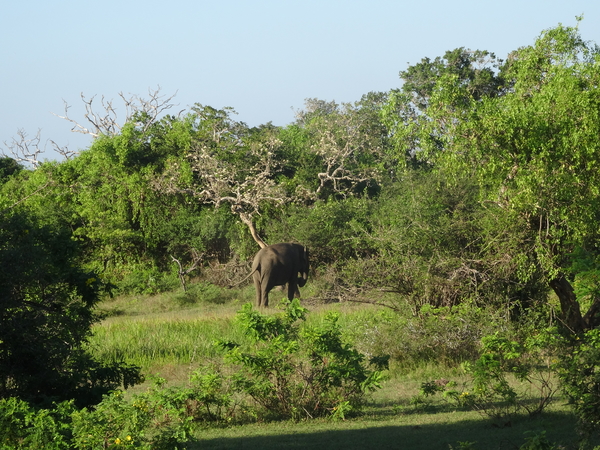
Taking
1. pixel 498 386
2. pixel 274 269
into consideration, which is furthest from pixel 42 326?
pixel 274 269

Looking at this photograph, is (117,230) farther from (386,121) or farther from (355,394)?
(355,394)

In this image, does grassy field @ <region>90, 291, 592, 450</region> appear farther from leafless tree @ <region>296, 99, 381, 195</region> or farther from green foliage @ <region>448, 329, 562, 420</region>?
leafless tree @ <region>296, 99, 381, 195</region>

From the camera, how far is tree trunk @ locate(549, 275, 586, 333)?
41.5 feet

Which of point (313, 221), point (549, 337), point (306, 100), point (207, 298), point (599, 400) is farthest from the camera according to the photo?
point (306, 100)

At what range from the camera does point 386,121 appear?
15.2 m

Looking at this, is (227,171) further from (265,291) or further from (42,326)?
(42,326)

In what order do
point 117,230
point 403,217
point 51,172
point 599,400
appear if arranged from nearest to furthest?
1. point 599,400
2. point 403,217
3. point 117,230
4. point 51,172

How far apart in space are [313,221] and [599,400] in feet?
60.4

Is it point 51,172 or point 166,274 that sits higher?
point 51,172

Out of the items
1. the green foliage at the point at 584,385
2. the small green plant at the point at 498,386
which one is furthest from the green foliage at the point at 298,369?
the green foliage at the point at 584,385

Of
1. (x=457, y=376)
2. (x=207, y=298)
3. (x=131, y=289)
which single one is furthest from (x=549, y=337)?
(x=131, y=289)

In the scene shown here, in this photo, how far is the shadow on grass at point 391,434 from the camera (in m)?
8.25

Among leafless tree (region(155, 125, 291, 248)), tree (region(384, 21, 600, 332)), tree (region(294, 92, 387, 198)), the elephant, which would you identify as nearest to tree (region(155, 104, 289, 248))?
leafless tree (region(155, 125, 291, 248))

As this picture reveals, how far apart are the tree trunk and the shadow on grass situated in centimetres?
378
